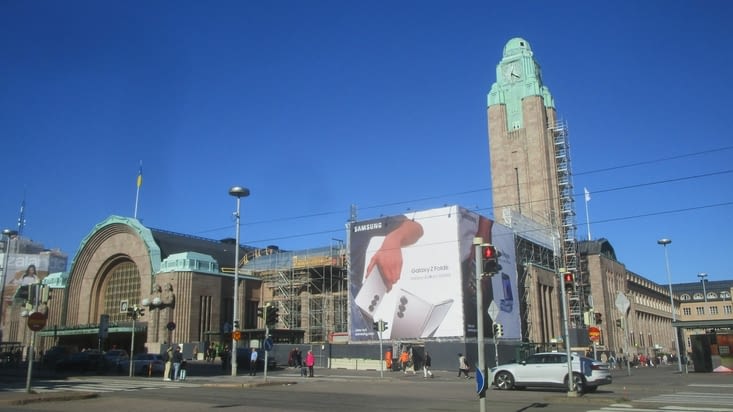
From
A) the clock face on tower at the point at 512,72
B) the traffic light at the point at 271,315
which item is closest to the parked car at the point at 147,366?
the traffic light at the point at 271,315

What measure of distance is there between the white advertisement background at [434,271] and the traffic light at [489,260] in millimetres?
34619

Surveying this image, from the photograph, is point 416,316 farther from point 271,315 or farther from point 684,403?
point 684,403

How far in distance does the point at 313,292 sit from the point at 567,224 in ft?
101

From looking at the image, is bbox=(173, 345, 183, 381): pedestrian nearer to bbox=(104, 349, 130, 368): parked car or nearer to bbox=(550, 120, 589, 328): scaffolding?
bbox=(104, 349, 130, 368): parked car

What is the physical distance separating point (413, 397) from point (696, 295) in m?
128

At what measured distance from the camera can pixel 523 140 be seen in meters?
76.6

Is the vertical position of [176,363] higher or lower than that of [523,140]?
lower

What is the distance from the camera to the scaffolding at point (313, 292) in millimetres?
62375

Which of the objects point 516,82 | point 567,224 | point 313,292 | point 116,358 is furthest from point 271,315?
point 516,82

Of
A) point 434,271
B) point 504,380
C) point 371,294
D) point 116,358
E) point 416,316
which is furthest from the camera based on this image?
point 371,294

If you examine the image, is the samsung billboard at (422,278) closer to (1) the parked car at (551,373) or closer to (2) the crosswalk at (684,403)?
(1) the parked car at (551,373)

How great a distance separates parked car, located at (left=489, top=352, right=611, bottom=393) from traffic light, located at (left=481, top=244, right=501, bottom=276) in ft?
33.2

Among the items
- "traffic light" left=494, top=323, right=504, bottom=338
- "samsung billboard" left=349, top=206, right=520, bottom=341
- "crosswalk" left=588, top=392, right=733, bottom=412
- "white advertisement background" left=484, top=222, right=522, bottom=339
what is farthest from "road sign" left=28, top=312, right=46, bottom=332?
"white advertisement background" left=484, top=222, right=522, bottom=339

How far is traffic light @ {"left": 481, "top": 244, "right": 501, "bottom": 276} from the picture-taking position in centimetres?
1349
